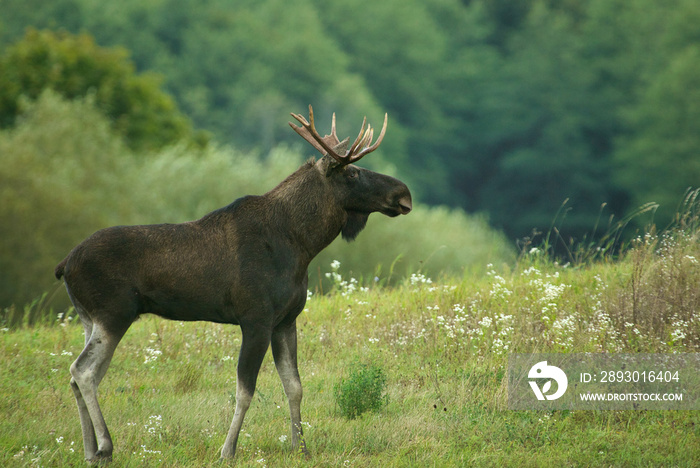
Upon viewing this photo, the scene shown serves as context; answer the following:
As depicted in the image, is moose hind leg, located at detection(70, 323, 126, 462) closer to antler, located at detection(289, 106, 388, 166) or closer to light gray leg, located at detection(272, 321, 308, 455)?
light gray leg, located at detection(272, 321, 308, 455)

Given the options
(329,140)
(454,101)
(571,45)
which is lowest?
(329,140)

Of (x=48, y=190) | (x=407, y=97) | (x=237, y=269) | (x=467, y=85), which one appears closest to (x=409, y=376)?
(x=237, y=269)

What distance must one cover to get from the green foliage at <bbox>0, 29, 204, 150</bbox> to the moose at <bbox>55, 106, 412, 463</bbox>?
30.7 metres

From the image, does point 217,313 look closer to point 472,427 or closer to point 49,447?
point 49,447

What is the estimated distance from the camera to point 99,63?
129 ft

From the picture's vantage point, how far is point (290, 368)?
274 inches

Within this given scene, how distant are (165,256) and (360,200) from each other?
1732 millimetres

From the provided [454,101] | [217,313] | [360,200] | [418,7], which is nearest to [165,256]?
[217,313]

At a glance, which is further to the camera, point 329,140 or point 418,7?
point 418,7

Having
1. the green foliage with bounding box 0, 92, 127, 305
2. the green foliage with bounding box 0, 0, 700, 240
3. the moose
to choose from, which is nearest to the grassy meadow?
the moose

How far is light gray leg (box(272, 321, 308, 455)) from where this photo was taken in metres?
6.92

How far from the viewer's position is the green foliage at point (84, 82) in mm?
36406

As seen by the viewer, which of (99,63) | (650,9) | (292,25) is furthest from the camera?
(292,25)

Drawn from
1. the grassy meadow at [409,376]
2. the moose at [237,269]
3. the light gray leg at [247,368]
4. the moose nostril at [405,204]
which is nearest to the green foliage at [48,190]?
the grassy meadow at [409,376]
